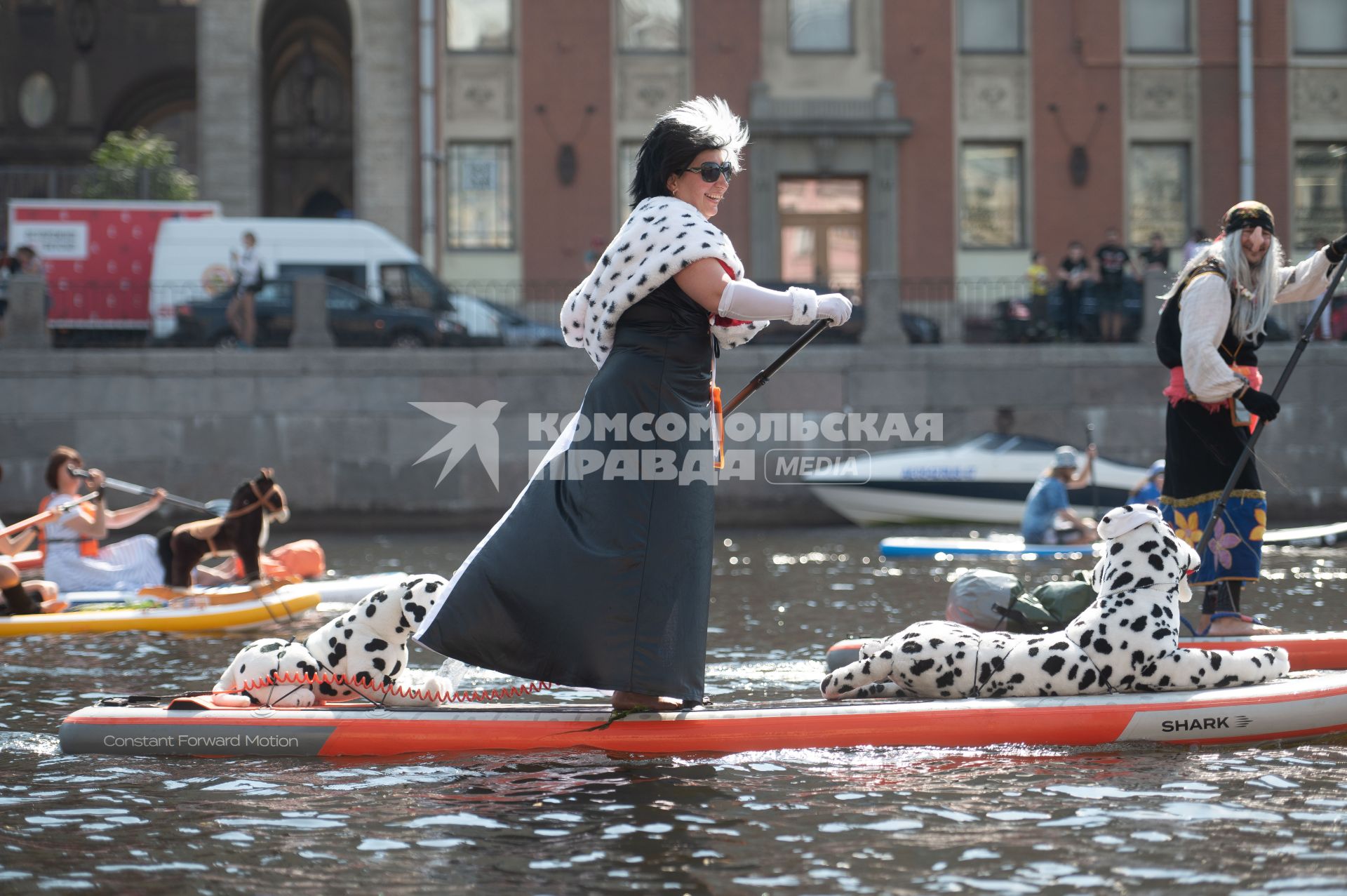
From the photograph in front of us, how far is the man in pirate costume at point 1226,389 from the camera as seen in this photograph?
729cm

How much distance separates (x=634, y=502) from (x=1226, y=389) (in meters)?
3.07

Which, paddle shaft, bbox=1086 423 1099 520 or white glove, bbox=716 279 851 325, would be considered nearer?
white glove, bbox=716 279 851 325

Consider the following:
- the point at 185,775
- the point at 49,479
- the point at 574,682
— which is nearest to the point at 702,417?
the point at 574,682

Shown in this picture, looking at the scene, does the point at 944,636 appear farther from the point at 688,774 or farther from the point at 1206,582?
the point at 1206,582

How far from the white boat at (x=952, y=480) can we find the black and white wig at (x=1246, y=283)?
437 inches

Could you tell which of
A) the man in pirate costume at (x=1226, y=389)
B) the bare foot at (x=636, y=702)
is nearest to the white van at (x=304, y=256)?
the man in pirate costume at (x=1226, y=389)

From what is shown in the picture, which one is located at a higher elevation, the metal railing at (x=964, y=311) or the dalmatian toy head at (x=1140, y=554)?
the metal railing at (x=964, y=311)

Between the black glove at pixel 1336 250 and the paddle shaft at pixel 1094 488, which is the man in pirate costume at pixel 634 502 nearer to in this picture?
the black glove at pixel 1336 250

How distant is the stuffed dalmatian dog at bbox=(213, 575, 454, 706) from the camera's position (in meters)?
6.08

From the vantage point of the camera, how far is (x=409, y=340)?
21.9m

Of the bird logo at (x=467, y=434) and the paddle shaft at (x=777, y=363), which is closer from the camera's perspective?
the paddle shaft at (x=777, y=363)

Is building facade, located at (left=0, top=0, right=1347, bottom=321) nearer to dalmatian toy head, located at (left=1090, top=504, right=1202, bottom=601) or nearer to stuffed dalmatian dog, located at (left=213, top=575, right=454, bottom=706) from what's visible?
stuffed dalmatian dog, located at (left=213, top=575, right=454, bottom=706)

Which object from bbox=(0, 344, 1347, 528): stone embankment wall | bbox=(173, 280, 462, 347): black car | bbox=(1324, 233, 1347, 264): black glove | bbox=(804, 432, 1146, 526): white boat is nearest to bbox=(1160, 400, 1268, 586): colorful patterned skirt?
bbox=(1324, 233, 1347, 264): black glove

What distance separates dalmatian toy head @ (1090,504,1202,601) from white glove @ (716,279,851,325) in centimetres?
144
